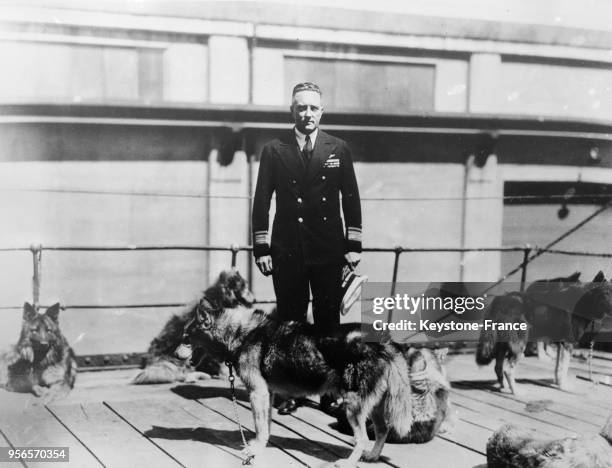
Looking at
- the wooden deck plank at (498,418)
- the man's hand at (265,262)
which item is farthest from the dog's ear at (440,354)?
the man's hand at (265,262)

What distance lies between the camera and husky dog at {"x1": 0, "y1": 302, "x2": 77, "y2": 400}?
4.47m

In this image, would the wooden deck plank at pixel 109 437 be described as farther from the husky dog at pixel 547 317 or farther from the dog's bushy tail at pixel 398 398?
the husky dog at pixel 547 317

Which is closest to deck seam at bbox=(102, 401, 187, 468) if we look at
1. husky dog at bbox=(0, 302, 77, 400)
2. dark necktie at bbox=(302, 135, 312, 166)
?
husky dog at bbox=(0, 302, 77, 400)

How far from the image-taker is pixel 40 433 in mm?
3674

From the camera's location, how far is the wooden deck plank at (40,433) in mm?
3293

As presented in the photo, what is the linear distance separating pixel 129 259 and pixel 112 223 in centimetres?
45

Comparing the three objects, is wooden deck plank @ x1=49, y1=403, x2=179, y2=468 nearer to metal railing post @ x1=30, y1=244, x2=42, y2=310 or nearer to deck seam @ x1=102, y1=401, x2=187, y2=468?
deck seam @ x1=102, y1=401, x2=187, y2=468

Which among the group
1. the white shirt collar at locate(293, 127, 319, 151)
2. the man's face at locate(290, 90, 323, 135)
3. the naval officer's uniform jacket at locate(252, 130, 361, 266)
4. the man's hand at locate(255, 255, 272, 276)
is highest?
the man's face at locate(290, 90, 323, 135)

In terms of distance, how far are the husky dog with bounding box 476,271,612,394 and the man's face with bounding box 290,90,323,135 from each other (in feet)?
6.58

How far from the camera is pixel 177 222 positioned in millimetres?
6930

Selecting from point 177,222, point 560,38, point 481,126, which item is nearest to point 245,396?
point 177,222

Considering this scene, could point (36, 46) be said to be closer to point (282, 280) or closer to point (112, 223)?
point (112, 223)

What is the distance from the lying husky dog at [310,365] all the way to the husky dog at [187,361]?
4.66 feet

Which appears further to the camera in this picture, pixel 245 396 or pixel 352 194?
pixel 245 396
